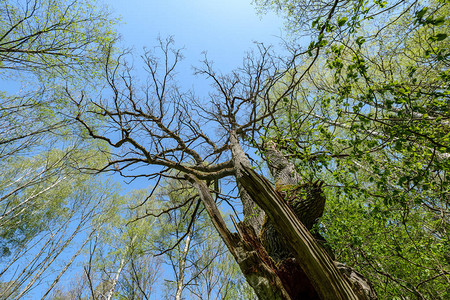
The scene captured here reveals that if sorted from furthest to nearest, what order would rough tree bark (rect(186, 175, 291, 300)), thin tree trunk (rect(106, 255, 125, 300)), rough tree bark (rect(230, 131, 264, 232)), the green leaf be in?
thin tree trunk (rect(106, 255, 125, 300)), rough tree bark (rect(230, 131, 264, 232)), the green leaf, rough tree bark (rect(186, 175, 291, 300))

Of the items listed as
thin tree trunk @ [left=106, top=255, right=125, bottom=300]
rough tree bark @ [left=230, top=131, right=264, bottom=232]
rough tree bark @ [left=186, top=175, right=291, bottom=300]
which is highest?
thin tree trunk @ [left=106, top=255, right=125, bottom=300]

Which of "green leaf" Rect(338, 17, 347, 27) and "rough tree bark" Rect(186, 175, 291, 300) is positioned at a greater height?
"green leaf" Rect(338, 17, 347, 27)

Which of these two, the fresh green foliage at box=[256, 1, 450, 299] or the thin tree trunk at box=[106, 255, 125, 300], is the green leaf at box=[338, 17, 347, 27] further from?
the thin tree trunk at box=[106, 255, 125, 300]

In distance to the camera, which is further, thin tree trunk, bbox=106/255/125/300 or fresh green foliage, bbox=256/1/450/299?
thin tree trunk, bbox=106/255/125/300

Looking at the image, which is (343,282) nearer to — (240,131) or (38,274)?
(240,131)

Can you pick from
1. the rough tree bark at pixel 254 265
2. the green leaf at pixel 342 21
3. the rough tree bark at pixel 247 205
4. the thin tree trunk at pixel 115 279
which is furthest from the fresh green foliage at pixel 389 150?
the thin tree trunk at pixel 115 279

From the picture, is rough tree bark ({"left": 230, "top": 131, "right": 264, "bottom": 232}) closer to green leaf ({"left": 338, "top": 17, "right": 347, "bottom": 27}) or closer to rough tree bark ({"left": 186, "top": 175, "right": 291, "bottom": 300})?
rough tree bark ({"left": 186, "top": 175, "right": 291, "bottom": 300})

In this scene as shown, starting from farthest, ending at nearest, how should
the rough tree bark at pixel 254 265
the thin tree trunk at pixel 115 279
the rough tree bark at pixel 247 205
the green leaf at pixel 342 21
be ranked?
the thin tree trunk at pixel 115 279 → the rough tree bark at pixel 247 205 → the green leaf at pixel 342 21 → the rough tree bark at pixel 254 265

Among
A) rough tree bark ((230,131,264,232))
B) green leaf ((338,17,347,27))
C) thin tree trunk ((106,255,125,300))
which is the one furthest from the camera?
thin tree trunk ((106,255,125,300))

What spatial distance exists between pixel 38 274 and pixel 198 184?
40.7 feet

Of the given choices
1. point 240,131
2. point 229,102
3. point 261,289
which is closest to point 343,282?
point 261,289

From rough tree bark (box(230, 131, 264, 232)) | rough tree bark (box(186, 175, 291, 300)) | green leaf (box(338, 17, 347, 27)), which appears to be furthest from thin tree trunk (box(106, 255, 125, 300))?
green leaf (box(338, 17, 347, 27))

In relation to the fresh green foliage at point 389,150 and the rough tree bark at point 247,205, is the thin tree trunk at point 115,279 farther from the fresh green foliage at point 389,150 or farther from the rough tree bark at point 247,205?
the fresh green foliage at point 389,150

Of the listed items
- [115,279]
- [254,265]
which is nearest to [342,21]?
[254,265]
